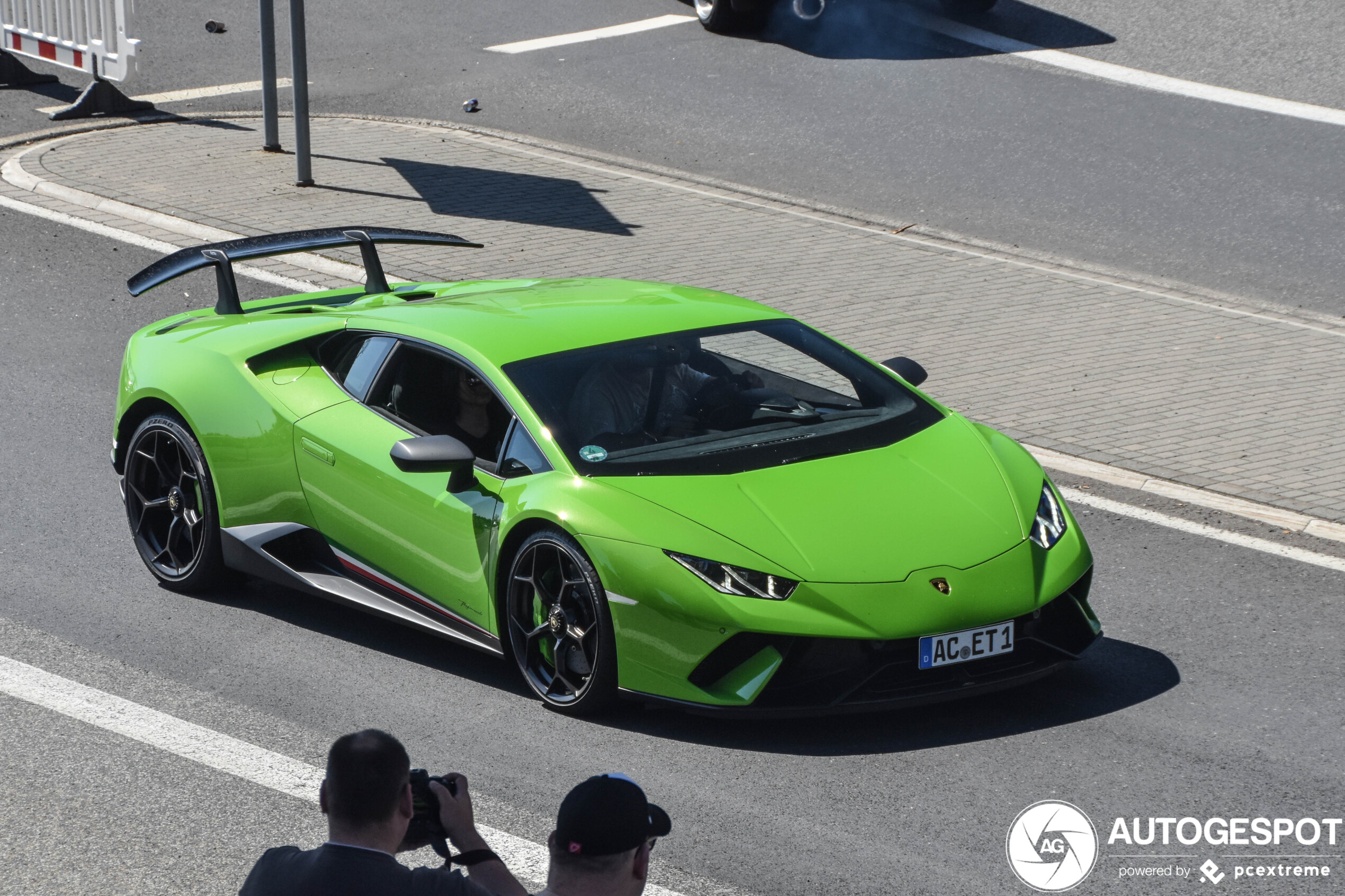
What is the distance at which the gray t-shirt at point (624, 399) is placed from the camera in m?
6.22

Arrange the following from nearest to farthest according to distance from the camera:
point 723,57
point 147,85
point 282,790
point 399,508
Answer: point 282,790 → point 399,508 → point 147,85 → point 723,57

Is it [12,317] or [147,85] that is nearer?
[12,317]

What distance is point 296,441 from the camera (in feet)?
22.2

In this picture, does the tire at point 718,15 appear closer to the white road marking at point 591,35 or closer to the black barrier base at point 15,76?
the white road marking at point 591,35

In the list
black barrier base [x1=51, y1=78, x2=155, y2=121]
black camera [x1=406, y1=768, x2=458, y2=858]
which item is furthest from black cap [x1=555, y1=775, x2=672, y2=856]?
black barrier base [x1=51, y1=78, x2=155, y2=121]

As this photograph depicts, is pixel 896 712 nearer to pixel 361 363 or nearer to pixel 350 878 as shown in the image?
Result: pixel 361 363

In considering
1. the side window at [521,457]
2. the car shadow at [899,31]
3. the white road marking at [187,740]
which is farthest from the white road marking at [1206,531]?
the car shadow at [899,31]

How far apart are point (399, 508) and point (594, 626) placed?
1.05 metres

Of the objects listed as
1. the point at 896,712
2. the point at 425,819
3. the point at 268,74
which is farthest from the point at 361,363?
the point at 268,74

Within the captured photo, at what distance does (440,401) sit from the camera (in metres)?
6.54

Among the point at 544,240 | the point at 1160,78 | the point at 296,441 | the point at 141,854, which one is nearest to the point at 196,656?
the point at 296,441

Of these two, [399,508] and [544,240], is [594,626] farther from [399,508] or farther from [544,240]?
[544,240]

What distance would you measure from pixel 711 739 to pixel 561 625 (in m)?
0.68

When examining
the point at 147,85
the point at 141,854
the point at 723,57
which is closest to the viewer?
the point at 141,854
